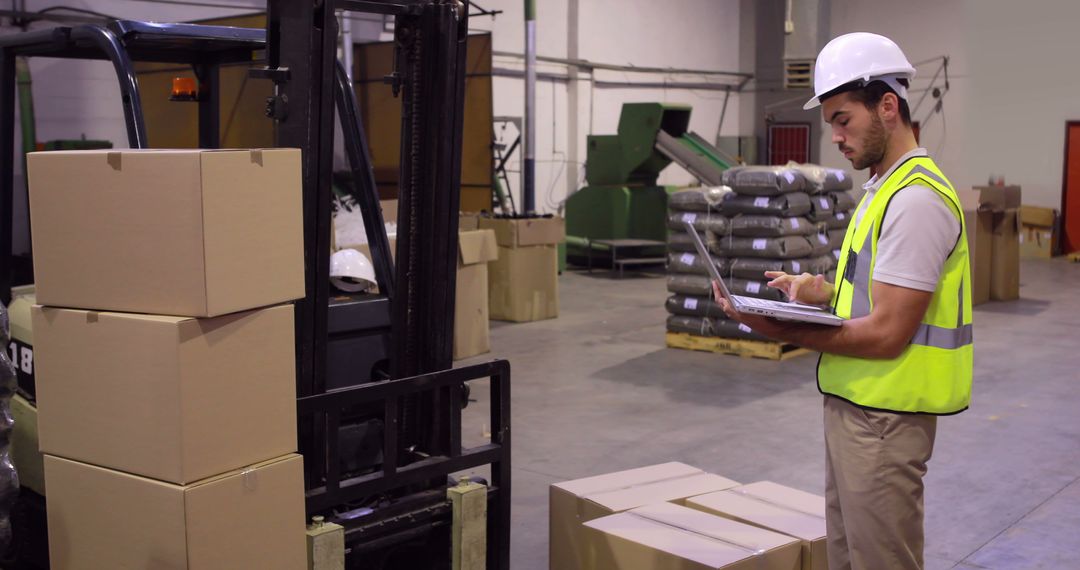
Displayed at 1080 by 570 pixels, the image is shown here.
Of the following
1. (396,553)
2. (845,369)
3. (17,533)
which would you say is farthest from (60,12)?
(845,369)

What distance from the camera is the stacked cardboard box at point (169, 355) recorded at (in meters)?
2.46

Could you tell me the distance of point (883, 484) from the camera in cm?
244

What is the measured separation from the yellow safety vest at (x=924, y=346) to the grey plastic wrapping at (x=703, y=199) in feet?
21.3

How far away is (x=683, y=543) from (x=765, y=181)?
5723 millimetres

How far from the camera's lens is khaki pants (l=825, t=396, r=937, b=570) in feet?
7.99

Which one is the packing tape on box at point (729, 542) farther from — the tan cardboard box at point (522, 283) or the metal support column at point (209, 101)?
the tan cardboard box at point (522, 283)

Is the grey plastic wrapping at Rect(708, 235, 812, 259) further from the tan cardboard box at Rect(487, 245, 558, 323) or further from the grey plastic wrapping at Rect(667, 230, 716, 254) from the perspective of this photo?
the tan cardboard box at Rect(487, 245, 558, 323)

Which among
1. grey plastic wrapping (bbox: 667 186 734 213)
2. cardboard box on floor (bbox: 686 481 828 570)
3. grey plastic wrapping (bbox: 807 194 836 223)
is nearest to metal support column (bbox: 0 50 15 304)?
cardboard box on floor (bbox: 686 481 828 570)

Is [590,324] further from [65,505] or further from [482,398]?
[65,505]

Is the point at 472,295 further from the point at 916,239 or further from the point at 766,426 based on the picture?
the point at 916,239

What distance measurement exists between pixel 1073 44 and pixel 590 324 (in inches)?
433

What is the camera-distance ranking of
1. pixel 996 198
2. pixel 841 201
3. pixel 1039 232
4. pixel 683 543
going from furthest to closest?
1. pixel 1039 232
2. pixel 996 198
3. pixel 841 201
4. pixel 683 543

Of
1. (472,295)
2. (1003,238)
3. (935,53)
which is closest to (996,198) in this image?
(1003,238)

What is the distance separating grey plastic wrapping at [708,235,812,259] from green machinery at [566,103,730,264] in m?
5.79
